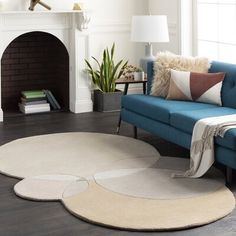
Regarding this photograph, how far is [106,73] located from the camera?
6.59 m

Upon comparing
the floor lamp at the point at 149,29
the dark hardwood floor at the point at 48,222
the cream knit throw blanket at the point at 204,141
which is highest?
the floor lamp at the point at 149,29

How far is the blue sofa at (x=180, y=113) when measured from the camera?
12.8 ft

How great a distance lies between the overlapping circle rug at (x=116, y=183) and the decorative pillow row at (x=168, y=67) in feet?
1.77

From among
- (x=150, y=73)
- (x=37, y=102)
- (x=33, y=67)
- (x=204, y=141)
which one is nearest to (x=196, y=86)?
(x=150, y=73)

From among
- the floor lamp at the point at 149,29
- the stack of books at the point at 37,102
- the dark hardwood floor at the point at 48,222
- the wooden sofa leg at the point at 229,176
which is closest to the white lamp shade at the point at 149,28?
the floor lamp at the point at 149,29

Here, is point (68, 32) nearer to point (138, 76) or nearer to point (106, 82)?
point (106, 82)

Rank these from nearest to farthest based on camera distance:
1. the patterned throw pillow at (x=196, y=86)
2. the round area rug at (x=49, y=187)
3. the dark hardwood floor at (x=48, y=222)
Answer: the dark hardwood floor at (x=48, y=222) < the round area rug at (x=49, y=187) < the patterned throw pillow at (x=196, y=86)

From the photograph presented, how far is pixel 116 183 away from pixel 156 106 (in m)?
1.04

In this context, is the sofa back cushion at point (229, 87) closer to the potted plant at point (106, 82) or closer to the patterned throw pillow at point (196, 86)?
the patterned throw pillow at point (196, 86)

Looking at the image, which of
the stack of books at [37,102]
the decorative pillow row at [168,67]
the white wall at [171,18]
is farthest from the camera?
the stack of books at [37,102]

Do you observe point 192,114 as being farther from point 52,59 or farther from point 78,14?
point 52,59

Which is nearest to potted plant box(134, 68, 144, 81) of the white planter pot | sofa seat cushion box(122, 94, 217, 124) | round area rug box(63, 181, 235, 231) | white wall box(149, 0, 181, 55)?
the white planter pot

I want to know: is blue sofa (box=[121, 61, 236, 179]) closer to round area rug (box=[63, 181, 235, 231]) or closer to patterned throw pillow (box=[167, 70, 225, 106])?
patterned throw pillow (box=[167, 70, 225, 106])

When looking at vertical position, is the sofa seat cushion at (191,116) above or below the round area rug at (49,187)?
above
